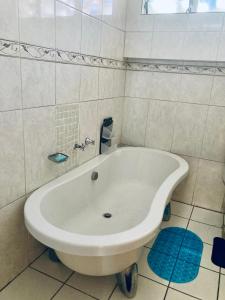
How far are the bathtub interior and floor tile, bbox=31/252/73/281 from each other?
24 centimetres

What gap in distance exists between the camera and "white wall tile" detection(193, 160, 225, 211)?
93.7 inches

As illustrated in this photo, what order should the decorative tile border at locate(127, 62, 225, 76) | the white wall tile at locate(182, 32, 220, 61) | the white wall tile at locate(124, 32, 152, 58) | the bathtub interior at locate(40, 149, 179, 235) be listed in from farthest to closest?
1. the white wall tile at locate(124, 32, 152, 58)
2. the decorative tile border at locate(127, 62, 225, 76)
3. the white wall tile at locate(182, 32, 220, 61)
4. the bathtub interior at locate(40, 149, 179, 235)

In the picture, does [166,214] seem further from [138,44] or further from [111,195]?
[138,44]

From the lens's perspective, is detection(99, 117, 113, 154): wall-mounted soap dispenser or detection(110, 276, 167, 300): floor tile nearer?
detection(110, 276, 167, 300): floor tile

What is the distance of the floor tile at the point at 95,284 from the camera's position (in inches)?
57.9

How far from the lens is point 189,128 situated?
7.82ft

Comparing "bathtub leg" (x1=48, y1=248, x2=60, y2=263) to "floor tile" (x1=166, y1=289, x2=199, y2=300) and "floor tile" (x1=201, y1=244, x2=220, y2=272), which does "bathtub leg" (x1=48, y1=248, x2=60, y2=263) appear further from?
"floor tile" (x1=201, y1=244, x2=220, y2=272)

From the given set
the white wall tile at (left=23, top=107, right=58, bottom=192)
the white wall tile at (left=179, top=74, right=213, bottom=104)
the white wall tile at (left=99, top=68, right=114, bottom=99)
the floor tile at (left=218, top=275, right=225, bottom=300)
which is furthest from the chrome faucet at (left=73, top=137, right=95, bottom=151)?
the floor tile at (left=218, top=275, right=225, bottom=300)

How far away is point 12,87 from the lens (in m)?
1.26

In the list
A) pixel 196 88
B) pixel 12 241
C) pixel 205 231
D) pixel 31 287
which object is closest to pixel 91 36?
pixel 196 88

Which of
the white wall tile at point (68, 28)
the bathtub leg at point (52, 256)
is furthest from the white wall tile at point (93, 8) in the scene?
the bathtub leg at point (52, 256)

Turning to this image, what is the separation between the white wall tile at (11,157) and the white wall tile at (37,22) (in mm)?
406

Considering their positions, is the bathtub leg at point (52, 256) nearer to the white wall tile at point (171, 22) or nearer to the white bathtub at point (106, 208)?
the white bathtub at point (106, 208)

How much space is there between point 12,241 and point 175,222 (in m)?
1.38
